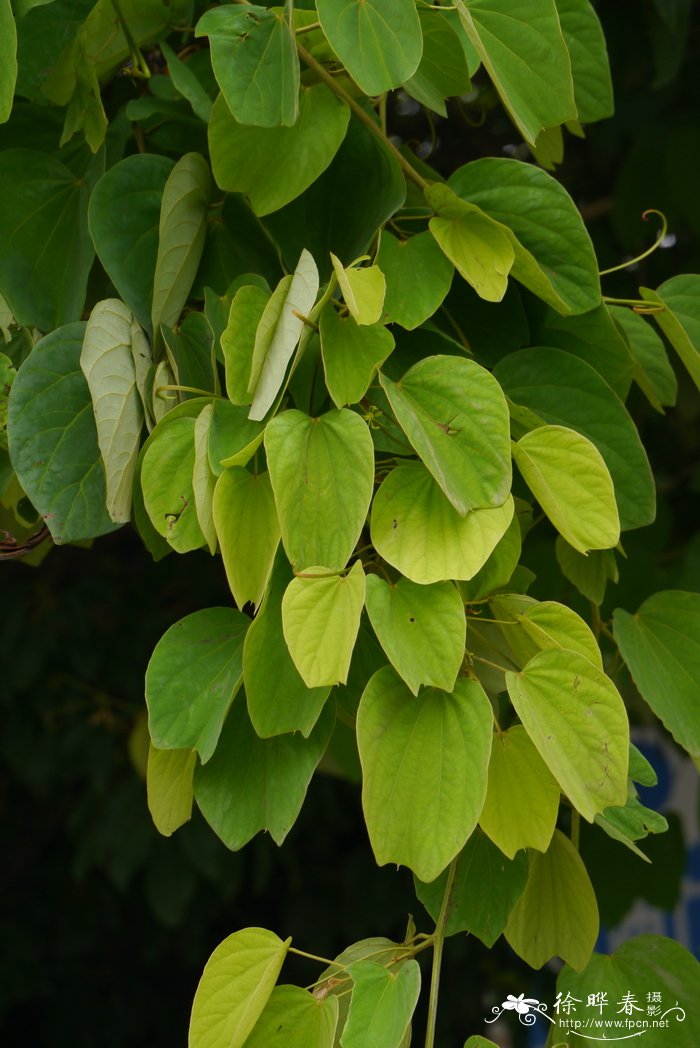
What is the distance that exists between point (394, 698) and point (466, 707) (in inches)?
1.1

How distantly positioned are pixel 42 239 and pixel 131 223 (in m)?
0.07

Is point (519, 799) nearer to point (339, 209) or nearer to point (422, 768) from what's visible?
point (422, 768)

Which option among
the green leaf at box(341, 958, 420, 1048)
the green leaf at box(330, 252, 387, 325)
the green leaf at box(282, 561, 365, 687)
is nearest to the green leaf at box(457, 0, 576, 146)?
the green leaf at box(330, 252, 387, 325)

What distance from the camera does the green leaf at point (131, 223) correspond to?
45 centimetres

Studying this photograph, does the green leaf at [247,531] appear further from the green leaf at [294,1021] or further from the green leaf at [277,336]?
the green leaf at [294,1021]

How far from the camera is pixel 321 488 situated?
1.22 ft

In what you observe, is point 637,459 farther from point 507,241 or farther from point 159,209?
point 159,209

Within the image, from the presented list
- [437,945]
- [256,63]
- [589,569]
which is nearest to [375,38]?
[256,63]

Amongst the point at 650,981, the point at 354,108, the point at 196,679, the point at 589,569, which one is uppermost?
the point at 354,108

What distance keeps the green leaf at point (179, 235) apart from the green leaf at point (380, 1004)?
278 millimetres

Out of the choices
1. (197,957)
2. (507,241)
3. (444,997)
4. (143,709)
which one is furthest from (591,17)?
(444,997)

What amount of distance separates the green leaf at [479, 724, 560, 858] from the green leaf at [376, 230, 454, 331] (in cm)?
17

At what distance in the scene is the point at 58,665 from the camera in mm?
1369

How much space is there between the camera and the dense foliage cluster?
368mm
